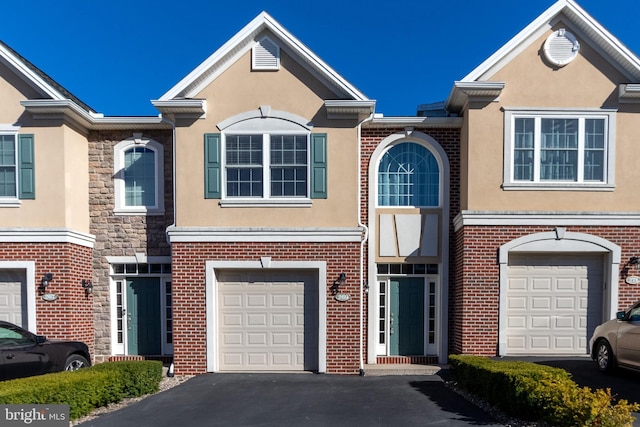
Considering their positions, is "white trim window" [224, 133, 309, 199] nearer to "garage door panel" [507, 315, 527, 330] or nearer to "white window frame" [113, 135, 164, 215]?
"white window frame" [113, 135, 164, 215]

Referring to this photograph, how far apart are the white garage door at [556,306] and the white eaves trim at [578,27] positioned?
4338 mm

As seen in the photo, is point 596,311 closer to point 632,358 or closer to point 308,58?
point 632,358

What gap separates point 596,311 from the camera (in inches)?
398

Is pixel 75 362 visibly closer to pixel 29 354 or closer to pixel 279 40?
pixel 29 354

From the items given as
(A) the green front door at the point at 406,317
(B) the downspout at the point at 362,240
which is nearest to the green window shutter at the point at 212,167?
(B) the downspout at the point at 362,240

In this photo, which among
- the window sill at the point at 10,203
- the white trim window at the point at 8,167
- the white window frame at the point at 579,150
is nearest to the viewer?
the white window frame at the point at 579,150

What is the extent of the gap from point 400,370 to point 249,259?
14.1ft

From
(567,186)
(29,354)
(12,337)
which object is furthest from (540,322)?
(12,337)

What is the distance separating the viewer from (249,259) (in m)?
10.0

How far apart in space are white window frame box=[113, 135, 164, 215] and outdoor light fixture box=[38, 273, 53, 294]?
2060 mm

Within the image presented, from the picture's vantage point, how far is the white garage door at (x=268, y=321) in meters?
10.1

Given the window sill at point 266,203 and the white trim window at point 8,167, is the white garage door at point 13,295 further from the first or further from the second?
the window sill at point 266,203
